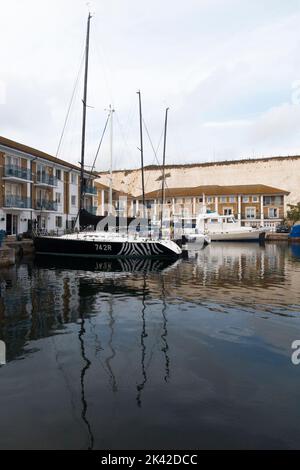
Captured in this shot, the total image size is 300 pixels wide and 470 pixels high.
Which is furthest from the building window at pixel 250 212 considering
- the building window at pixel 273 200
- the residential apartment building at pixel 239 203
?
the building window at pixel 273 200

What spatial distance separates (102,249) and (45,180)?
682 inches

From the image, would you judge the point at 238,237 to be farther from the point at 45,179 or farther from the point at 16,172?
the point at 16,172

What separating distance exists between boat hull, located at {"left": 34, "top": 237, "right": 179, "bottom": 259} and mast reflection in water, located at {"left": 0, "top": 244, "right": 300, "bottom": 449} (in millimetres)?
12312

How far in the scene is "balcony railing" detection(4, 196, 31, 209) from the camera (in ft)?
117

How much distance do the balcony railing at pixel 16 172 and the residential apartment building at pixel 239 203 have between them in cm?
3899

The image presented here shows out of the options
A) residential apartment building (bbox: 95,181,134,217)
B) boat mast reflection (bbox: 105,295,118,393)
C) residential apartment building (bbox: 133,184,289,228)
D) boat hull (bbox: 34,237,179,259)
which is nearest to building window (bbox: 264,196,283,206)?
residential apartment building (bbox: 133,184,289,228)

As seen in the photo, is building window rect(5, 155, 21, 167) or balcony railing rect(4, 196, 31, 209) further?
building window rect(5, 155, 21, 167)

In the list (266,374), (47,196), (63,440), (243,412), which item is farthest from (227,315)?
(47,196)

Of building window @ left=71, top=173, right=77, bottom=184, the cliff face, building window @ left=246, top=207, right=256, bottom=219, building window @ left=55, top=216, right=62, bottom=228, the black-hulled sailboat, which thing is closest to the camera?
the black-hulled sailboat

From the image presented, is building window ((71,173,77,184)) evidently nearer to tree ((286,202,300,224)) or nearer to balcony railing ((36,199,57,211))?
balcony railing ((36,199,57,211))

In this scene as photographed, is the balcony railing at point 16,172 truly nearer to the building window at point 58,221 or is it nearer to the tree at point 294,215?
the building window at point 58,221

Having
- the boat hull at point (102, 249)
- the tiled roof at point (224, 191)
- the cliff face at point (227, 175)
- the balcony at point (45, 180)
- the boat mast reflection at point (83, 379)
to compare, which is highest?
the cliff face at point (227, 175)

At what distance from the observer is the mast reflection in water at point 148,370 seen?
17.5 ft

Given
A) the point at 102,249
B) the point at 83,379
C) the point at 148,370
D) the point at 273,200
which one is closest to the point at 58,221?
the point at 102,249
